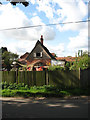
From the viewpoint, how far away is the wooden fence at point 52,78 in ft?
34.9

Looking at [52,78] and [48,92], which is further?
[52,78]

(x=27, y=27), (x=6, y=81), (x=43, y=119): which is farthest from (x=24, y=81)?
(x=43, y=119)

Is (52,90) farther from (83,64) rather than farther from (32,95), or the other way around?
(83,64)

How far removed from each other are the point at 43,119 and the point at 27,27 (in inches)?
310

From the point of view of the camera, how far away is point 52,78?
11.0 metres

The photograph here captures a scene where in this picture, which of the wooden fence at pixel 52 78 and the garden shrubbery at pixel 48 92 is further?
the wooden fence at pixel 52 78

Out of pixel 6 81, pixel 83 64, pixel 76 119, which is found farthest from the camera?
pixel 83 64

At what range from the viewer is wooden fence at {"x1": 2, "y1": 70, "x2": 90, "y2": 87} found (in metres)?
10.6

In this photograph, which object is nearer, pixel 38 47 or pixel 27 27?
pixel 27 27

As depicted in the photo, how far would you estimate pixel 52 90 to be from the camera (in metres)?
9.91

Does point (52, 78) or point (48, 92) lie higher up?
point (52, 78)

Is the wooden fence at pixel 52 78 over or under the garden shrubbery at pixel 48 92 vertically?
over

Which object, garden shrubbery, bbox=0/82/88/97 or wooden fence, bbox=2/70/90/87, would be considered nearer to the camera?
garden shrubbery, bbox=0/82/88/97

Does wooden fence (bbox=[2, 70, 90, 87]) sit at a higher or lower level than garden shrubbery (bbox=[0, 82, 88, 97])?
higher
